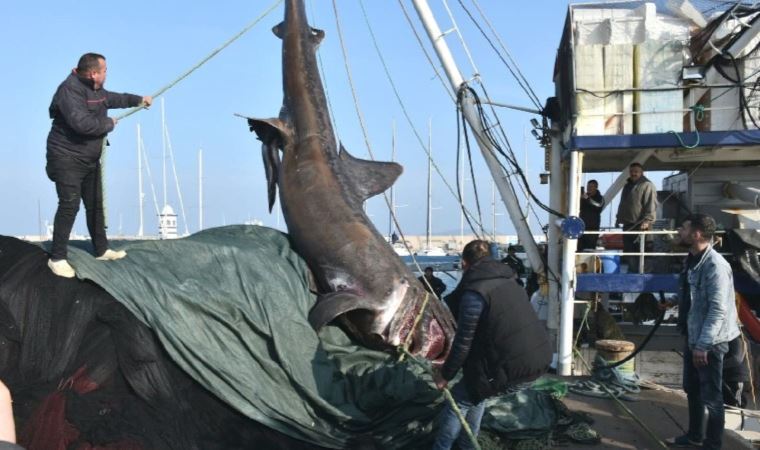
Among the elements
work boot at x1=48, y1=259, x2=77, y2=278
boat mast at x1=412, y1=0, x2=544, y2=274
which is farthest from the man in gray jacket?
work boot at x1=48, y1=259, x2=77, y2=278

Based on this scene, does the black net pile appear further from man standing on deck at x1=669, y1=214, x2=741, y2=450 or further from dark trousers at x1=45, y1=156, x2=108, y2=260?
man standing on deck at x1=669, y1=214, x2=741, y2=450

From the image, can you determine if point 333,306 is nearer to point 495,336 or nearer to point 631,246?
point 495,336

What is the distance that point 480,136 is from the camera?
934 cm

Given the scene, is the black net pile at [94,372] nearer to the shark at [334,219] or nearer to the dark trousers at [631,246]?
the shark at [334,219]

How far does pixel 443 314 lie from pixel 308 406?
81.2 inches

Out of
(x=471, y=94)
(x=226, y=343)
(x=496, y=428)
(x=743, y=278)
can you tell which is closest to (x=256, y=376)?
(x=226, y=343)

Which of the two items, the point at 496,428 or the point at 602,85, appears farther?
the point at 602,85

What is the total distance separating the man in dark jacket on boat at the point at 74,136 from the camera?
16.7 ft

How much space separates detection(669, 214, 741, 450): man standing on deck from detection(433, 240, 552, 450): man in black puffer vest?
134 cm

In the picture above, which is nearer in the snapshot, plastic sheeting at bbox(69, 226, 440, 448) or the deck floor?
plastic sheeting at bbox(69, 226, 440, 448)

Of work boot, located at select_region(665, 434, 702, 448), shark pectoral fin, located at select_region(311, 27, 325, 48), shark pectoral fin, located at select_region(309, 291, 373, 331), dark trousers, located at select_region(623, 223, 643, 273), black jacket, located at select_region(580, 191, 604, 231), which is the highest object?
shark pectoral fin, located at select_region(311, 27, 325, 48)

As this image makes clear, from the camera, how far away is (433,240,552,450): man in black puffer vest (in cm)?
444

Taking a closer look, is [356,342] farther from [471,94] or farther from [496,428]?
[471,94]

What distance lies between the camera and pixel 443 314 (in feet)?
23.8
